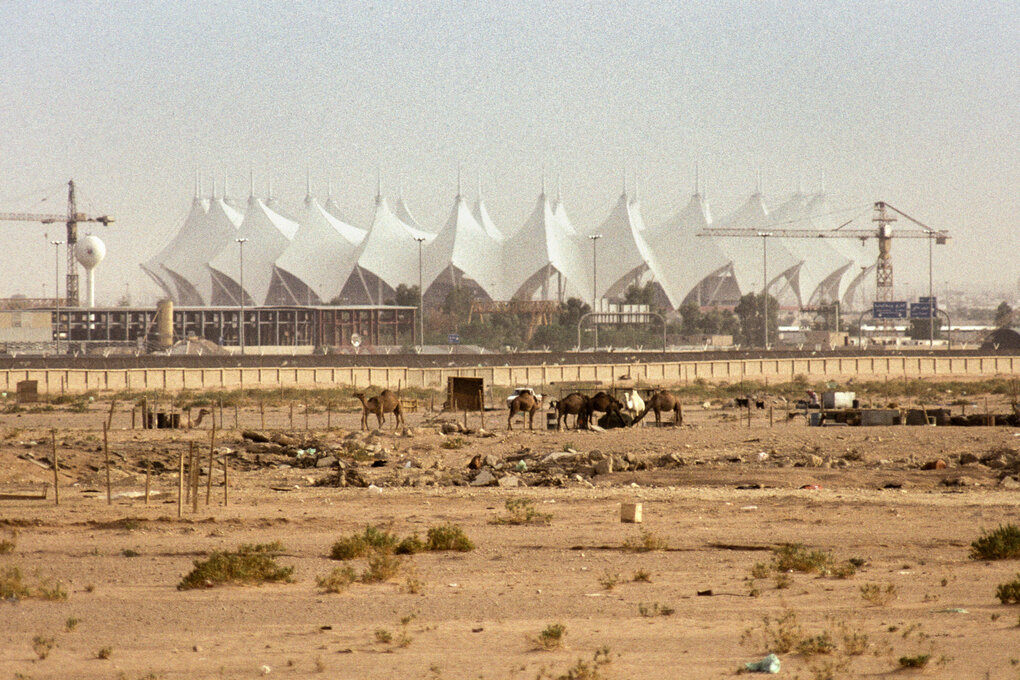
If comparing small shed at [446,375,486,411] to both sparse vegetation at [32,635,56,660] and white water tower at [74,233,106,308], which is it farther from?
white water tower at [74,233,106,308]

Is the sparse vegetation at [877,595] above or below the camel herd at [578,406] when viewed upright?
below

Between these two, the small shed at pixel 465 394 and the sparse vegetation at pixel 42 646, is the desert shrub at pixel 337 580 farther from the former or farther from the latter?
the small shed at pixel 465 394

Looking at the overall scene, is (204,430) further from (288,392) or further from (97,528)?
(288,392)

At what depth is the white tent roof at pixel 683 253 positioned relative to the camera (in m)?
116

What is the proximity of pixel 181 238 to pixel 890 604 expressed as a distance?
12264 cm

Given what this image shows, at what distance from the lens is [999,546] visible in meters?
10.3

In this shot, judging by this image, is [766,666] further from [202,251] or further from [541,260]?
[202,251]

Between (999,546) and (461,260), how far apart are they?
99.1 meters

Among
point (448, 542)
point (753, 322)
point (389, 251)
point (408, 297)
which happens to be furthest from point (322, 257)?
point (448, 542)

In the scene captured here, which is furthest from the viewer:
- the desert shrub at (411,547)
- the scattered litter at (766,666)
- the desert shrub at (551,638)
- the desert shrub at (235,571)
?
the desert shrub at (411,547)

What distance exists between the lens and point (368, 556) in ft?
33.6

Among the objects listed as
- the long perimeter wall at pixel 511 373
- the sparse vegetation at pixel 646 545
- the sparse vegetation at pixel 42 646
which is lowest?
the sparse vegetation at pixel 42 646

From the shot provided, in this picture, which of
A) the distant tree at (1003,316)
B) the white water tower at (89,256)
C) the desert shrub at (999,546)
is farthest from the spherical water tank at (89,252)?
the desert shrub at (999,546)

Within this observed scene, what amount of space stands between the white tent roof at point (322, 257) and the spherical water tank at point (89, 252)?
23.4m
